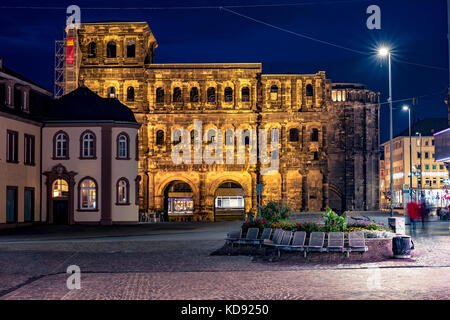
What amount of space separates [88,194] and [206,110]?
19.2 meters

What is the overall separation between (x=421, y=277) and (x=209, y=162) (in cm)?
4624

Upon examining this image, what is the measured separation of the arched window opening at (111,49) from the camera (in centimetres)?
6175

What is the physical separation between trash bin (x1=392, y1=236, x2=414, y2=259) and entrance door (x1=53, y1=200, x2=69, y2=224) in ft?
101

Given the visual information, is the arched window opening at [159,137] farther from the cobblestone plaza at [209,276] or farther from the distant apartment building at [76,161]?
the cobblestone plaza at [209,276]

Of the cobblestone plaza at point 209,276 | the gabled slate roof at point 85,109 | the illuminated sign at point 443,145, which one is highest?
the gabled slate roof at point 85,109

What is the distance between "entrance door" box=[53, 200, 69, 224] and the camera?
1765 inches

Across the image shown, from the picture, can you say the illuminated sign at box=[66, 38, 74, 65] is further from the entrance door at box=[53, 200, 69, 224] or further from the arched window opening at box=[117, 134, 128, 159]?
the entrance door at box=[53, 200, 69, 224]

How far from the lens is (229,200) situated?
66125 millimetres

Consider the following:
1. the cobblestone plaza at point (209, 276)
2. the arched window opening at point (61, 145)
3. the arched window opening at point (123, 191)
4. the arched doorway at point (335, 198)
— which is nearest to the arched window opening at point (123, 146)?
the arched window opening at point (123, 191)

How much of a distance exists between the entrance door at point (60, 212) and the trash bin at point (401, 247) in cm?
3089

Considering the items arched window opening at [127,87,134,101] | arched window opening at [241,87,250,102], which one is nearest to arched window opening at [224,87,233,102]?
arched window opening at [241,87,250,102]

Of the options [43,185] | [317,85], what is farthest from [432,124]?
[43,185]
